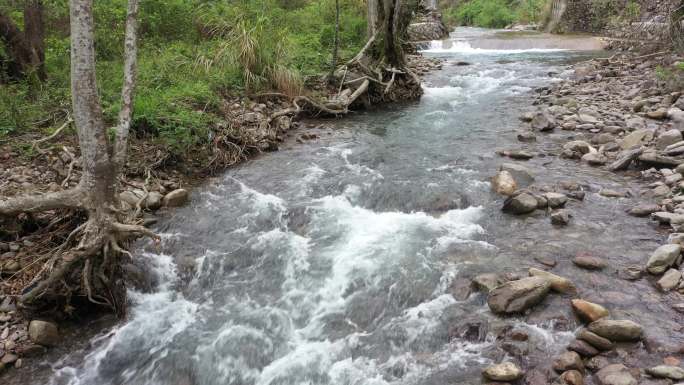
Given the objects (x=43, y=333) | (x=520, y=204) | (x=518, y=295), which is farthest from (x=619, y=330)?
(x=43, y=333)

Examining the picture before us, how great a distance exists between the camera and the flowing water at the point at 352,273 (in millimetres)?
4371

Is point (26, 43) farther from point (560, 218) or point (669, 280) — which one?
point (669, 280)

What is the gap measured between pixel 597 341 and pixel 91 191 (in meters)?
5.01

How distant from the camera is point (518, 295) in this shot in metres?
4.71

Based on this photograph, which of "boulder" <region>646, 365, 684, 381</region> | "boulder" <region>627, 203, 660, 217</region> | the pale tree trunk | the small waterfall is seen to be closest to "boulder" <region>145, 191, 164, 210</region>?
"boulder" <region>646, 365, 684, 381</region>

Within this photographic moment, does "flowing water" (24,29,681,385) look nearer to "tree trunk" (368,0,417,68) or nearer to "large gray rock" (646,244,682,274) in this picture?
"large gray rock" (646,244,682,274)

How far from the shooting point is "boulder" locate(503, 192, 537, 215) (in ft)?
22.0

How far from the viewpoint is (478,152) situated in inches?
369

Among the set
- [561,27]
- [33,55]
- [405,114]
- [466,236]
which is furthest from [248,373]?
[561,27]

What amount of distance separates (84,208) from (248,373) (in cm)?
236

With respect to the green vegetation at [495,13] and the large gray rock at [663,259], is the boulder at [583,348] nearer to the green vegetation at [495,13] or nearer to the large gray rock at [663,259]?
the large gray rock at [663,259]

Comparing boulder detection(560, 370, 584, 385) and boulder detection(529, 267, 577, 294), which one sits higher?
boulder detection(529, 267, 577, 294)

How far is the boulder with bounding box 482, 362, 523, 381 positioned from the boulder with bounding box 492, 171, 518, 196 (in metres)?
3.87

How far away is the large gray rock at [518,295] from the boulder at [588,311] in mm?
353
